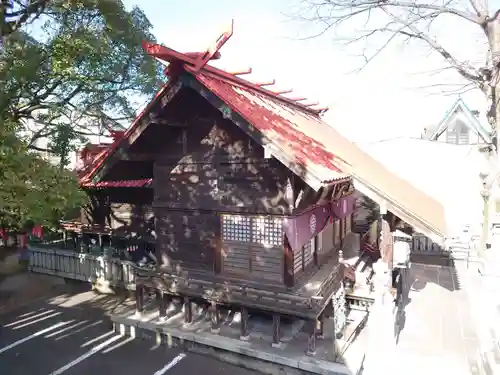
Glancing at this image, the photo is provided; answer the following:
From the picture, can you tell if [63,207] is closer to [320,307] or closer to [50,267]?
[320,307]

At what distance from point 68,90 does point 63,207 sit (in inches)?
355

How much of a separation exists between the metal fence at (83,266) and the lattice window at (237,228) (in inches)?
150

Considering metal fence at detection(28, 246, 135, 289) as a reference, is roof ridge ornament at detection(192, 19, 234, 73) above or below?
above

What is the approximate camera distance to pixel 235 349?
30.4 ft

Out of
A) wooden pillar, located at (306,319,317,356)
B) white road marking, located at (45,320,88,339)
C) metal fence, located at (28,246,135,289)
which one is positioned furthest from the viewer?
metal fence, located at (28,246,135,289)

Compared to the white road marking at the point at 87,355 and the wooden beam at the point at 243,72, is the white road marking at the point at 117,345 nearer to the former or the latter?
the white road marking at the point at 87,355

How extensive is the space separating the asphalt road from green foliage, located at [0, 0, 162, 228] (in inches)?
147

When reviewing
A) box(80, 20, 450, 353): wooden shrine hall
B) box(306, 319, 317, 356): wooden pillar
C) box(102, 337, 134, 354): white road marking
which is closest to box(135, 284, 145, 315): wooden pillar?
box(80, 20, 450, 353): wooden shrine hall

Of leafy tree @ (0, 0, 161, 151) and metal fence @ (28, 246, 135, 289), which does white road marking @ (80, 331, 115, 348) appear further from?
leafy tree @ (0, 0, 161, 151)

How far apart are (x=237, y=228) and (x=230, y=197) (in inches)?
37.6

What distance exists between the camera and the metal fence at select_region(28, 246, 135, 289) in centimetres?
1265

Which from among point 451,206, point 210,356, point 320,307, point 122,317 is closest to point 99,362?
point 122,317

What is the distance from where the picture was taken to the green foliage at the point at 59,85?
22.9 ft

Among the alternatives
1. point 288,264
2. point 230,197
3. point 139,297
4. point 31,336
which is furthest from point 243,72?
point 31,336
